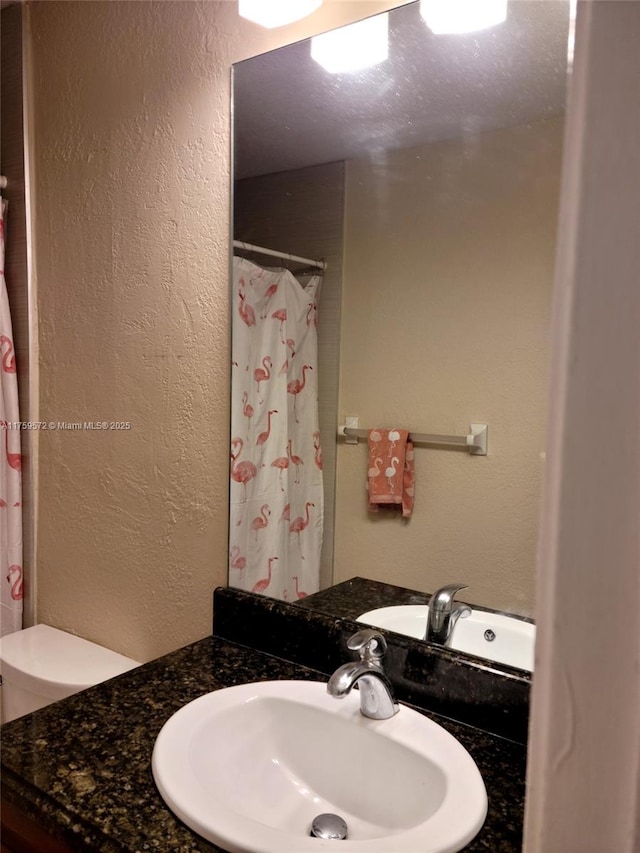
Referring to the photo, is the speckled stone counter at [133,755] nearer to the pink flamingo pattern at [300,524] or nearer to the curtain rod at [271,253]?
the pink flamingo pattern at [300,524]

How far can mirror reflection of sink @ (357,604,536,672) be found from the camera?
3.12ft

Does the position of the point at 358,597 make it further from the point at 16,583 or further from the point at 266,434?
the point at 16,583

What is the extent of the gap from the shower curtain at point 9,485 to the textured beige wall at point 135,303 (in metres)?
0.06

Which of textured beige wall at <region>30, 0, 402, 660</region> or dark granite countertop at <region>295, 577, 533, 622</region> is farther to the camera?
textured beige wall at <region>30, 0, 402, 660</region>

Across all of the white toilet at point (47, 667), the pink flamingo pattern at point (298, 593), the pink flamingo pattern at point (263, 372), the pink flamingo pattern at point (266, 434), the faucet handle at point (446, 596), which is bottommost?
the white toilet at point (47, 667)

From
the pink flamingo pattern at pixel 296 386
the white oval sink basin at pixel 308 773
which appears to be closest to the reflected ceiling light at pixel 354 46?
the pink flamingo pattern at pixel 296 386

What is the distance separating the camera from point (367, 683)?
94 cm

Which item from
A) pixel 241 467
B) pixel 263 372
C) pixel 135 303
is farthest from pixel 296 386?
pixel 135 303

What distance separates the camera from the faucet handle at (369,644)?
978 millimetres

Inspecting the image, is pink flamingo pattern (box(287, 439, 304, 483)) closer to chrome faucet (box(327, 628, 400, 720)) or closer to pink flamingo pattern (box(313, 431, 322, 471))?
pink flamingo pattern (box(313, 431, 322, 471))

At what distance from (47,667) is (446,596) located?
3.14 feet

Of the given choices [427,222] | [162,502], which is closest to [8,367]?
[162,502]

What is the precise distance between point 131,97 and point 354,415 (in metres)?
0.88

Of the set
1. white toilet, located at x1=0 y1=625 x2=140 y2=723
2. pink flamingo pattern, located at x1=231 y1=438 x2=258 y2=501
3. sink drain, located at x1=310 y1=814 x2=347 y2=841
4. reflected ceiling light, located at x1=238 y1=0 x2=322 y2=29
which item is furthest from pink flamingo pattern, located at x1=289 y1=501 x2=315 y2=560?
reflected ceiling light, located at x1=238 y1=0 x2=322 y2=29
